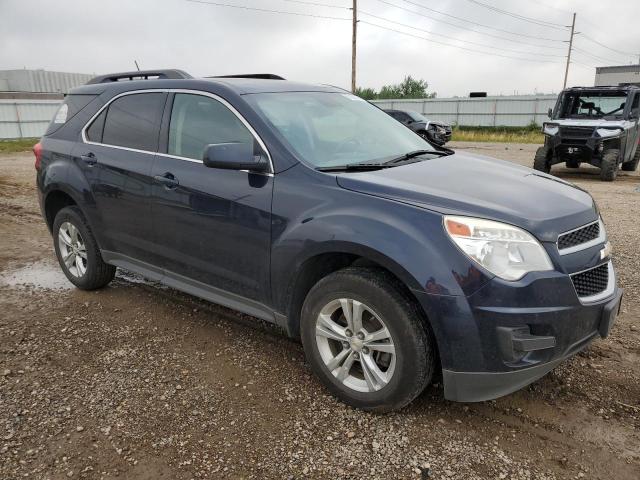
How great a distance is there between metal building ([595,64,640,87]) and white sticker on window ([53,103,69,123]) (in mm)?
58999

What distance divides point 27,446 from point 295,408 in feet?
4.54

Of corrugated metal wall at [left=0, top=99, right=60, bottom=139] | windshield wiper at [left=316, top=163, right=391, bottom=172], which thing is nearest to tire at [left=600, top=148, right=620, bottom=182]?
windshield wiper at [left=316, top=163, right=391, bottom=172]

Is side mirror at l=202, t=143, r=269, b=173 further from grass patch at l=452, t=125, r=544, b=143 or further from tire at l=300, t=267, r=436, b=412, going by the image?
grass patch at l=452, t=125, r=544, b=143

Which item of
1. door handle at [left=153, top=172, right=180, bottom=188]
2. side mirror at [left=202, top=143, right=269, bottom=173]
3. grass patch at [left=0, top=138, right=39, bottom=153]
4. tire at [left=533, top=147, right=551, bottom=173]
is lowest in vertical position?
grass patch at [left=0, top=138, right=39, bottom=153]

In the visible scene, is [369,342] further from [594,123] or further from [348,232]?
[594,123]

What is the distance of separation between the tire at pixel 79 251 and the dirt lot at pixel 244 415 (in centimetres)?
48

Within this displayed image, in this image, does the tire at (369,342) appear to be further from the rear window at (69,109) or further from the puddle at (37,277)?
the puddle at (37,277)

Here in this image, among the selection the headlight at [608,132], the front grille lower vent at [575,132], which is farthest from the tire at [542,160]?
the headlight at [608,132]

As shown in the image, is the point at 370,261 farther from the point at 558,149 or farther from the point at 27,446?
the point at 558,149

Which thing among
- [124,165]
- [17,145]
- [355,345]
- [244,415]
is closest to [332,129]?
[355,345]

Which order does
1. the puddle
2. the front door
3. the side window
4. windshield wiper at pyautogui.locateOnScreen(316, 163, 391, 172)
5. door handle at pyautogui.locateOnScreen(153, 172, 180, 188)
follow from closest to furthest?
windshield wiper at pyautogui.locateOnScreen(316, 163, 391, 172) < the front door < the side window < door handle at pyautogui.locateOnScreen(153, 172, 180, 188) < the puddle

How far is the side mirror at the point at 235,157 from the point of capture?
10.2ft

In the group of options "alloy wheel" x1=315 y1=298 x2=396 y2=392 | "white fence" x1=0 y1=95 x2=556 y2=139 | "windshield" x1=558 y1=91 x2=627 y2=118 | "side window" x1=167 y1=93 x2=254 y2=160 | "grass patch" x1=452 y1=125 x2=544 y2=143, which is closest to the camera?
"alloy wheel" x1=315 y1=298 x2=396 y2=392

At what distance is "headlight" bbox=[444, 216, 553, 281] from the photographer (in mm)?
2451
